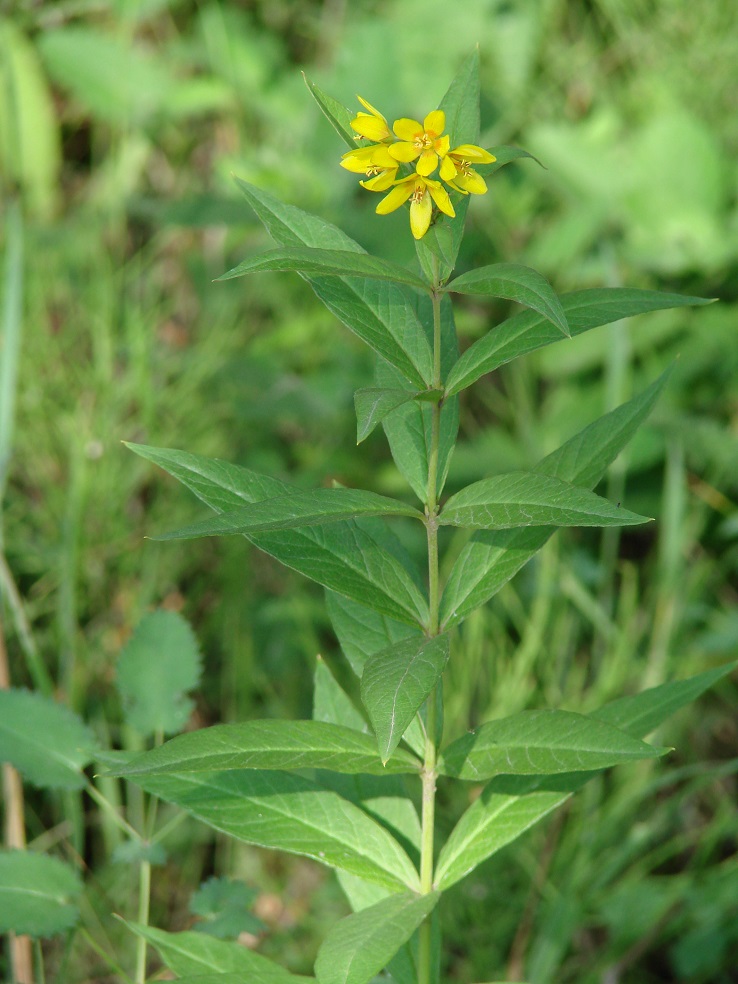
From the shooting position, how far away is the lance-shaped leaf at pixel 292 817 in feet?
2.29

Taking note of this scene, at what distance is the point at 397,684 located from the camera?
0.57 metres

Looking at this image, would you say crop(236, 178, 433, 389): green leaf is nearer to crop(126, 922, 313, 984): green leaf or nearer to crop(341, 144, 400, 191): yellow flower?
crop(341, 144, 400, 191): yellow flower

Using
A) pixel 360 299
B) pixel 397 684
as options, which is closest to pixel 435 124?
pixel 360 299

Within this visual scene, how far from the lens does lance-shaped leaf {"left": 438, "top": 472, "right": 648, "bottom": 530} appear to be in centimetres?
56

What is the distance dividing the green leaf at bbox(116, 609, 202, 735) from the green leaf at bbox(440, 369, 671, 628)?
0.95 feet

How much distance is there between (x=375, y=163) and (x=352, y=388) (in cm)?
118

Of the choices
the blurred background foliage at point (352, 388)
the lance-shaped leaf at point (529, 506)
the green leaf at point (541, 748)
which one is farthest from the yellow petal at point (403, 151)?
the blurred background foliage at point (352, 388)

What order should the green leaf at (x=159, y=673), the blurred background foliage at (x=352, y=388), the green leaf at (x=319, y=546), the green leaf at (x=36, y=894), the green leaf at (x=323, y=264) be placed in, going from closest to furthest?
1. the green leaf at (x=323, y=264)
2. the green leaf at (x=319, y=546)
3. the green leaf at (x=36, y=894)
4. the green leaf at (x=159, y=673)
5. the blurred background foliage at (x=352, y=388)

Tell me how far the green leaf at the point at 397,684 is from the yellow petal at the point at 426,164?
0.29 m

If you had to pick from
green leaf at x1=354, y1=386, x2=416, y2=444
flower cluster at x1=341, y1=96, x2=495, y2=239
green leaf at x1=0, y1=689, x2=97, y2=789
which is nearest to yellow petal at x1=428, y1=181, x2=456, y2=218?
flower cluster at x1=341, y1=96, x2=495, y2=239

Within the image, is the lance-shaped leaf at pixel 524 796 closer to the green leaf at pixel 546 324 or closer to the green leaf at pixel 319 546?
the green leaf at pixel 319 546

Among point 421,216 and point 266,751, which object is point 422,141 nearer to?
point 421,216

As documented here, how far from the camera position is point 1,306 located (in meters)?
1.54

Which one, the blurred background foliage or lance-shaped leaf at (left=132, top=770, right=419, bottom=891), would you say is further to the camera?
the blurred background foliage
